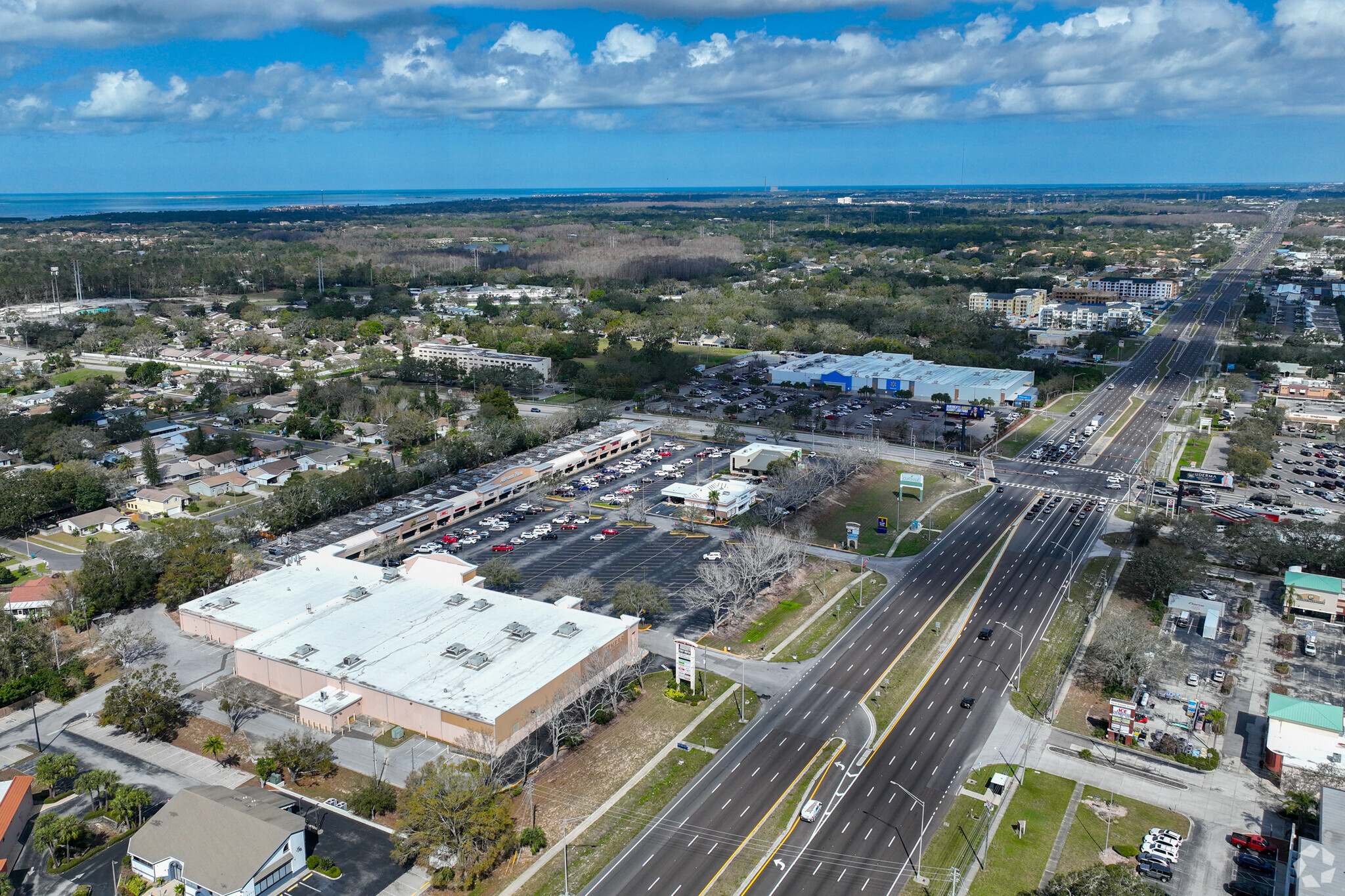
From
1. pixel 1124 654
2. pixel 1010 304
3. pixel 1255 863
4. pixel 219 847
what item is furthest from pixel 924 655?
pixel 1010 304

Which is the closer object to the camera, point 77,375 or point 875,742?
point 875,742

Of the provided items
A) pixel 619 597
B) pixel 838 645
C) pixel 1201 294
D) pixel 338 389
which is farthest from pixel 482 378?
pixel 1201 294

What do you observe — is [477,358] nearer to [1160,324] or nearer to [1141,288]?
[1160,324]

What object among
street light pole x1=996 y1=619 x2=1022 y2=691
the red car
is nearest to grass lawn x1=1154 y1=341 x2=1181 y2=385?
street light pole x1=996 y1=619 x2=1022 y2=691

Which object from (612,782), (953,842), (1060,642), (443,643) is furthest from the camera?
(1060,642)

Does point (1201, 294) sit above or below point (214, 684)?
above

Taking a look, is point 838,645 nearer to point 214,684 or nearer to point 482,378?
point 214,684

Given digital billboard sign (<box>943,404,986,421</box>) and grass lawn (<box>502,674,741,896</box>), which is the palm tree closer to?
grass lawn (<box>502,674,741,896</box>)

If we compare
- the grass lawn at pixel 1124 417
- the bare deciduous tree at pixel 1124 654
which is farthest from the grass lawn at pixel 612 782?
the grass lawn at pixel 1124 417
